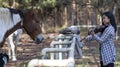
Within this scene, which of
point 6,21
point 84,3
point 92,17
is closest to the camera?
point 6,21

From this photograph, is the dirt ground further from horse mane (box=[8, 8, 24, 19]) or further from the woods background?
the woods background

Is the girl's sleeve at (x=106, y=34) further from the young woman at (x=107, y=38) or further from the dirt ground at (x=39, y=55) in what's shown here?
the dirt ground at (x=39, y=55)

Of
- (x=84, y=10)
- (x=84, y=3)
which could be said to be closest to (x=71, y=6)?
(x=84, y=10)

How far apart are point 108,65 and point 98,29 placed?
1.67 ft

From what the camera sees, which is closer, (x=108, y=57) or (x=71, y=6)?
(x=108, y=57)

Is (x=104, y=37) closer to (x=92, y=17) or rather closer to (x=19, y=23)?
(x=19, y=23)

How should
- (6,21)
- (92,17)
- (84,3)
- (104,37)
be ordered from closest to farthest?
(104,37) < (6,21) < (84,3) < (92,17)

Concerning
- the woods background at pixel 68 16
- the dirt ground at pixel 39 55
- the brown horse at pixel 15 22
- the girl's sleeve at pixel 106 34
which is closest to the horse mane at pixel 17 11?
the brown horse at pixel 15 22

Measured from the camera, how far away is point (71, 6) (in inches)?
919

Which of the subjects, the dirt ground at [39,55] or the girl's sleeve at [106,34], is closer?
the girl's sleeve at [106,34]

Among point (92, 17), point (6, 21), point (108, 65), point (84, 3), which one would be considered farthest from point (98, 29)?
point (92, 17)

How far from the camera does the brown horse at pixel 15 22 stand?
5.79m

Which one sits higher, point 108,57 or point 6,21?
point 6,21

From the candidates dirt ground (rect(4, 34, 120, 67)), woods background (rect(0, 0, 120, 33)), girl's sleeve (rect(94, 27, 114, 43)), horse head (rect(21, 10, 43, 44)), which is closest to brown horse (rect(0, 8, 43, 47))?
horse head (rect(21, 10, 43, 44))
